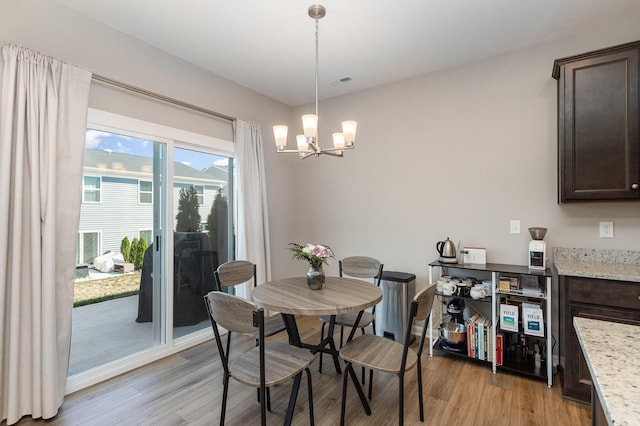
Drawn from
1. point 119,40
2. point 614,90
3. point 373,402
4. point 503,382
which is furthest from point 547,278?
point 119,40

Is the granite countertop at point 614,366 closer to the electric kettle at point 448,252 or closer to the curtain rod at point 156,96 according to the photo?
the electric kettle at point 448,252

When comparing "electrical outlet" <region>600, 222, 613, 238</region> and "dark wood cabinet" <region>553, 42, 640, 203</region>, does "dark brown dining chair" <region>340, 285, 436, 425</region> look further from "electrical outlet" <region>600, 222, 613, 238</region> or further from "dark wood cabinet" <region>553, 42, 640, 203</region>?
"electrical outlet" <region>600, 222, 613, 238</region>

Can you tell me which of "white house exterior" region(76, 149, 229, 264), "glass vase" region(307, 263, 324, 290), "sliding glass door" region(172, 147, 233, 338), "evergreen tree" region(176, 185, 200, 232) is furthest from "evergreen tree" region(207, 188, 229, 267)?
"glass vase" region(307, 263, 324, 290)

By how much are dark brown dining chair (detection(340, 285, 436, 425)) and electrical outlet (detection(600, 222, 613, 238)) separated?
1755 millimetres

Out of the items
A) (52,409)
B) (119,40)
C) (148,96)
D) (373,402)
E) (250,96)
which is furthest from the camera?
(250,96)

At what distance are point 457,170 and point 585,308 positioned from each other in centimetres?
158

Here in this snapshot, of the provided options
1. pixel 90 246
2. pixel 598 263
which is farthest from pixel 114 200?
pixel 598 263

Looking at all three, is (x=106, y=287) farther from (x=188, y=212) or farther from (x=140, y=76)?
(x=140, y=76)

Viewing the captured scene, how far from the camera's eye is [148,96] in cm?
284

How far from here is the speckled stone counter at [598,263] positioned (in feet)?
6.95

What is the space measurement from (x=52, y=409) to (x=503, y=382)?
3.26 meters

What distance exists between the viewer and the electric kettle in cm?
301

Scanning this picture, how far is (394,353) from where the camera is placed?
79.4 inches

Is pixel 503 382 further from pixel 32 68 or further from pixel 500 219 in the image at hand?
pixel 32 68
